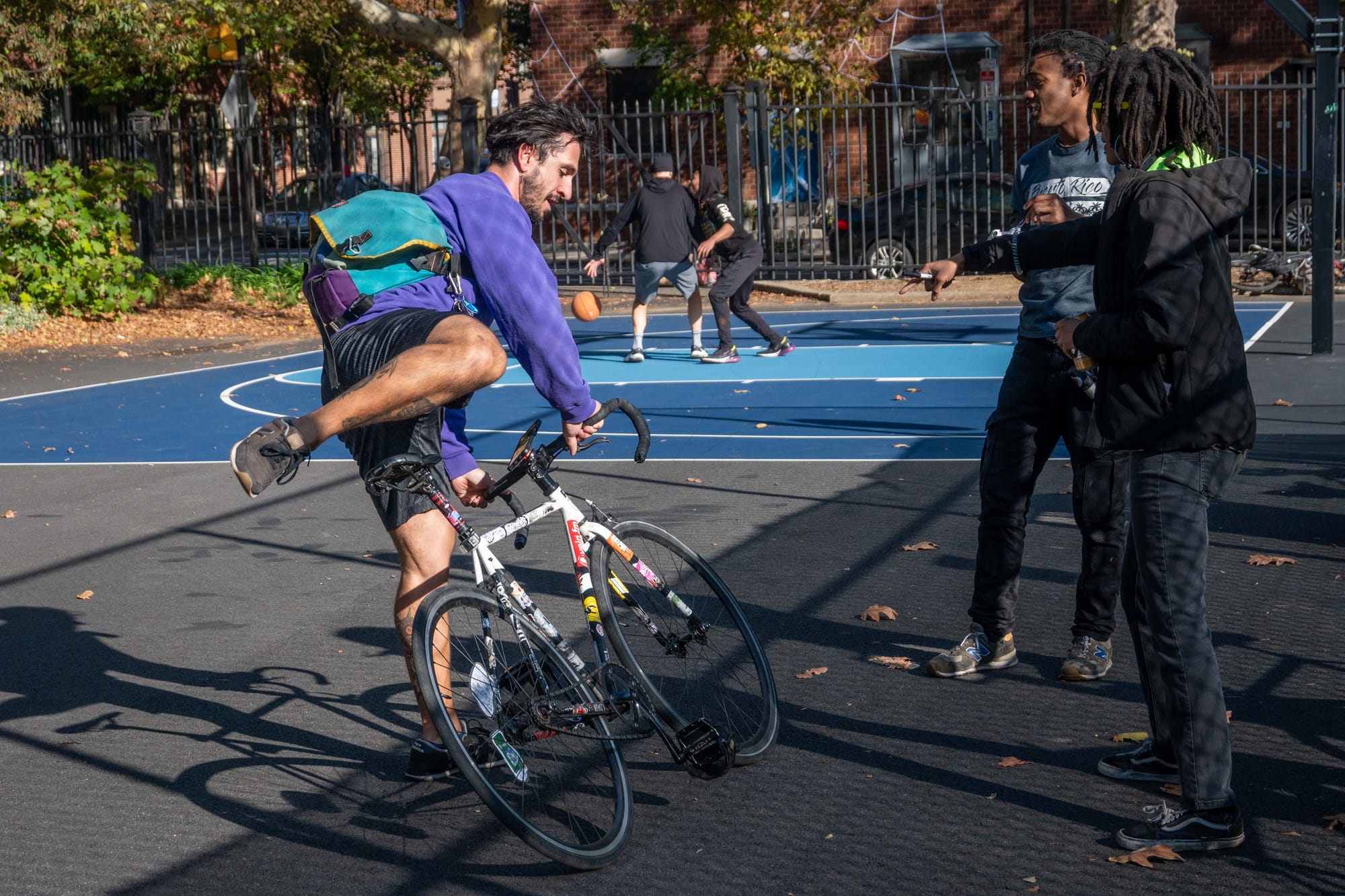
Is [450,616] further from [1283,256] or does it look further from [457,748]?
[1283,256]

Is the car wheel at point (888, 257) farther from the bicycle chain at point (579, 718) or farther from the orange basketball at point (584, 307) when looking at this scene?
the bicycle chain at point (579, 718)

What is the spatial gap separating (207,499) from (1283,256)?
14.8 m

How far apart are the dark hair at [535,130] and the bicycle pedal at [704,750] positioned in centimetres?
174

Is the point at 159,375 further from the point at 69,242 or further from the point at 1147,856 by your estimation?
the point at 1147,856

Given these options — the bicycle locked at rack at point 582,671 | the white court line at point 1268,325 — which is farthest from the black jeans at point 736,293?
the bicycle locked at rack at point 582,671

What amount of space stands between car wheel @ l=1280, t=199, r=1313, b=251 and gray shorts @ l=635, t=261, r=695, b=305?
10.5 metres

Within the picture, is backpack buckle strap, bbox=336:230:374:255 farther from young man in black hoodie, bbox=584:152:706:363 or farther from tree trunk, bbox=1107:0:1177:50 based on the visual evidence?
tree trunk, bbox=1107:0:1177:50

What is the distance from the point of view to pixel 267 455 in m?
3.34

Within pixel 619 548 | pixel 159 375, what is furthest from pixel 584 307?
pixel 159 375

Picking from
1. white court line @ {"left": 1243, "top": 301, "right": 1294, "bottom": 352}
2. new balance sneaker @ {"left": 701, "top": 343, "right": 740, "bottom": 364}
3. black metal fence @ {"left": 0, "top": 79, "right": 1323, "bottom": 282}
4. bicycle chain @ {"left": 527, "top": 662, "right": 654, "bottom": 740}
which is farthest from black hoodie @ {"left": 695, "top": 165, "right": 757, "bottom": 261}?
bicycle chain @ {"left": 527, "top": 662, "right": 654, "bottom": 740}

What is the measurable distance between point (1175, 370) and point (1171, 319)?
0.52 ft

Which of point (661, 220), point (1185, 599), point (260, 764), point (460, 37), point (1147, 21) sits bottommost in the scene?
point (260, 764)

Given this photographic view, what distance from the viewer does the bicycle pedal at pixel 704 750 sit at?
14.3 feet

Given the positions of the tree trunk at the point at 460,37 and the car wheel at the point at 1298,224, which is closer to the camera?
the car wheel at the point at 1298,224
